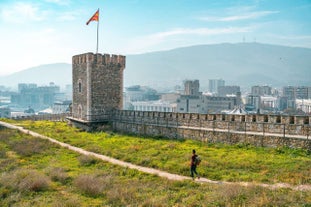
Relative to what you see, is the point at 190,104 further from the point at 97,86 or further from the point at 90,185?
the point at 90,185

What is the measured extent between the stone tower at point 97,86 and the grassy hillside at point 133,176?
8795 millimetres

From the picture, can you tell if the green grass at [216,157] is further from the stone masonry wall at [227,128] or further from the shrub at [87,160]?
the shrub at [87,160]

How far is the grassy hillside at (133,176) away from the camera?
12.0 metres

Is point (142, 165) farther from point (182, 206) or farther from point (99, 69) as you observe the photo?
point (99, 69)

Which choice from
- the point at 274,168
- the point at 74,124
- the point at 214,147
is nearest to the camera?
the point at 274,168

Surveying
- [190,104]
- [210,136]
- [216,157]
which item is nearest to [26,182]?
[216,157]

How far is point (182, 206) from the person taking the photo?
37.7 feet

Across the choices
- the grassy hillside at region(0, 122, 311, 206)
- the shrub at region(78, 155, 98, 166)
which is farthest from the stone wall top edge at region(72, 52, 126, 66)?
the shrub at region(78, 155, 98, 166)

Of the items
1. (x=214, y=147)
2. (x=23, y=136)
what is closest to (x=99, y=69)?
(x=23, y=136)

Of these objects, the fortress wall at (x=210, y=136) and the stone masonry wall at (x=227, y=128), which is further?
the stone masonry wall at (x=227, y=128)

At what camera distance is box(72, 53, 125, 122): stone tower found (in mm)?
33188

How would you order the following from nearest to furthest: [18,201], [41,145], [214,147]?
[18,201]
[214,147]
[41,145]

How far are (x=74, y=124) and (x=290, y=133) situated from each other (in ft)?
77.6

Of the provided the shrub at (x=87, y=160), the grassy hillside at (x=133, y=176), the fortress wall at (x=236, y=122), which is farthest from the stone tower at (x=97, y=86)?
the shrub at (x=87, y=160)
